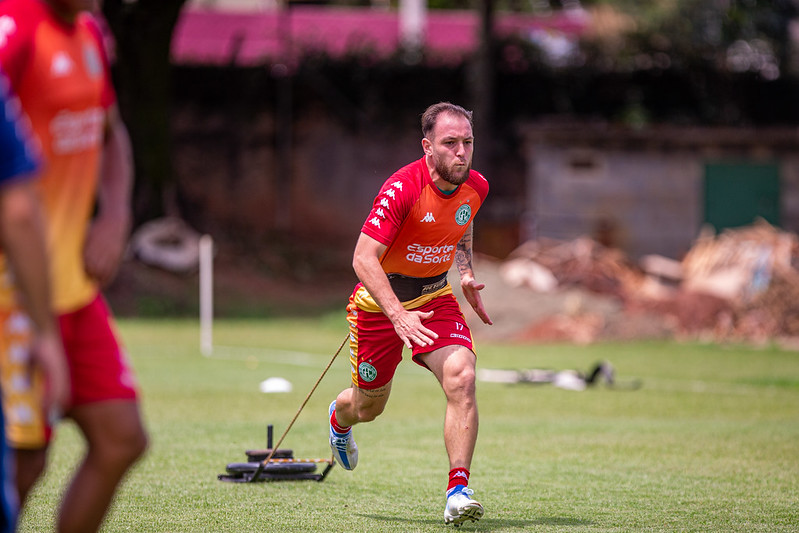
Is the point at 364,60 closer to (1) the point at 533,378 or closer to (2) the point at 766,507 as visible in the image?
(1) the point at 533,378

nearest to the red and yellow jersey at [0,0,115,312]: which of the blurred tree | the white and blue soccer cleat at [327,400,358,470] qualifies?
the white and blue soccer cleat at [327,400,358,470]

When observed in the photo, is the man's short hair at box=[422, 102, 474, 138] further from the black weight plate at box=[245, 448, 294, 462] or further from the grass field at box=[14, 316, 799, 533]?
the black weight plate at box=[245, 448, 294, 462]

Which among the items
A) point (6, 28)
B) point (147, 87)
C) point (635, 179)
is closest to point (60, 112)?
point (6, 28)

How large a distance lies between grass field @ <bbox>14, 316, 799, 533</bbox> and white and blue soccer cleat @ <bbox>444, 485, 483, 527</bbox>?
0.16 meters

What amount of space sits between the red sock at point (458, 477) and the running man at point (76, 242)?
2.42 meters

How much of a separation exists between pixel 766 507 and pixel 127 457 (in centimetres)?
431

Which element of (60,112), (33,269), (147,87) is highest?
(60,112)

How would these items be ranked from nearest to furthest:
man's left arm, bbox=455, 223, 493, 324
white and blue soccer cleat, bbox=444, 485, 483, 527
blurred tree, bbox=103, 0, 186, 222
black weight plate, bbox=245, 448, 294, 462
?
1. white and blue soccer cleat, bbox=444, 485, 483, 527
2. man's left arm, bbox=455, 223, 493, 324
3. black weight plate, bbox=245, 448, 294, 462
4. blurred tree, bbox=103, 0, 186, 222

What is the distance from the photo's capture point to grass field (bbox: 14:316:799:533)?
260 inches

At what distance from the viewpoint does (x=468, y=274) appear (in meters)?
7.29

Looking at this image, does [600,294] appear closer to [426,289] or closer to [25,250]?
[426,289]

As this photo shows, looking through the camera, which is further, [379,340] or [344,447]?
[344,447]

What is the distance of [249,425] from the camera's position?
1077 centimetres

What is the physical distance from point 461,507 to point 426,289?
1.49 meters
